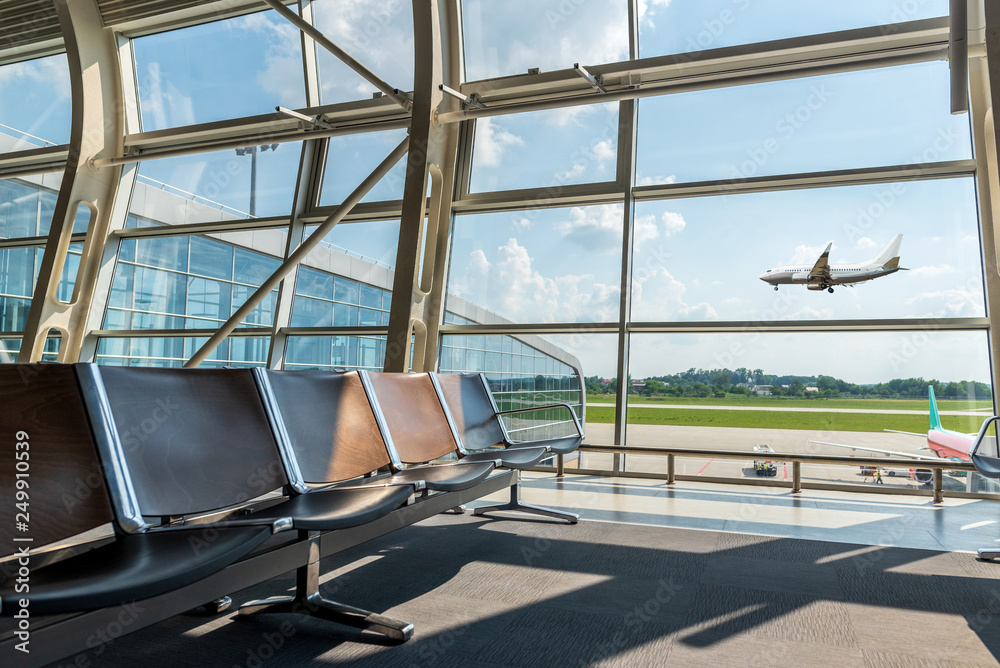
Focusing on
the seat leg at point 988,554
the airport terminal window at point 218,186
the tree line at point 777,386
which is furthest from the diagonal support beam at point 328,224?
the seat leg at point 988,554

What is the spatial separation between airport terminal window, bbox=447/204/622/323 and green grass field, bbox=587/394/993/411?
0.67 metres

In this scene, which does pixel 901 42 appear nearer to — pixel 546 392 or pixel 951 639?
pixel 546 392

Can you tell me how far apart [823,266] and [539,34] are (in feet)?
10.1

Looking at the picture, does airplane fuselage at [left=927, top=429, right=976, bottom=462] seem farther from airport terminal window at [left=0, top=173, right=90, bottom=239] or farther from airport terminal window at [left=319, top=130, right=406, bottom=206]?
airport terminal window at [left=0, top=173, right=90, bottom=239]

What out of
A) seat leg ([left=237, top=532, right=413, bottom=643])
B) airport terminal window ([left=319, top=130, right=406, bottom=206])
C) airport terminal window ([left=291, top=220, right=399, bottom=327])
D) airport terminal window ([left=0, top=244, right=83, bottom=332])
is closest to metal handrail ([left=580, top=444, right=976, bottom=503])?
airport terminal window ([left=291, top=220, right=399, bottom=327])

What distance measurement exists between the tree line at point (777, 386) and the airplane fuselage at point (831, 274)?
2.30 ft

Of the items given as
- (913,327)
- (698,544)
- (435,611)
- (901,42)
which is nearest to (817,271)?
(913,327)

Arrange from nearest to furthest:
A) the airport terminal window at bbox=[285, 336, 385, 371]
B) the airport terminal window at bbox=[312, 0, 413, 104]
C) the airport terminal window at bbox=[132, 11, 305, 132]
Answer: the airport terminal window at bbox=[285, 336, 385, 371] < the airport terminal window at bbox=[312, 0, 413, 104] < the airport terminal window at bbox=[132, 11, 305, 132]

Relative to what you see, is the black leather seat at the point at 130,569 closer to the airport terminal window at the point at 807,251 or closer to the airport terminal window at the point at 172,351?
the airport terminal window at the point at 807,251

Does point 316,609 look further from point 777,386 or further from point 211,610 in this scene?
point 777,386

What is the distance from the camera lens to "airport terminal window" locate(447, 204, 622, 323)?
5348 mm

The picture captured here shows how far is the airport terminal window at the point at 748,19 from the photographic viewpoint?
4785 millimetres

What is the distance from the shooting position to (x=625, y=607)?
2.26 m

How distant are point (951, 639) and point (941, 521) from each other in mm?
1990
